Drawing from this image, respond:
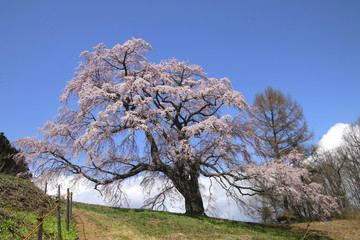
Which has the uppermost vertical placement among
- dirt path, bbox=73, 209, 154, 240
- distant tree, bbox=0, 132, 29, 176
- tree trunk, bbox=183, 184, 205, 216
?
distant tree, bbox=0, 132, 29, 176

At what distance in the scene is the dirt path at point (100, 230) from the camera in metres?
9.61

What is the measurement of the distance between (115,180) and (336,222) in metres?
16.3

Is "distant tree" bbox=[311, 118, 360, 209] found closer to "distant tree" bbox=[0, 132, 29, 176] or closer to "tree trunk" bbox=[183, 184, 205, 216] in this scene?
"tree trunk" bbox=[183, 184, 205, 216]

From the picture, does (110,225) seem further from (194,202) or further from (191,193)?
(194,202)

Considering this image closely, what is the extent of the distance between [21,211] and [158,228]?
5549 millimetres

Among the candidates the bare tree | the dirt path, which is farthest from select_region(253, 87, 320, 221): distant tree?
the dirt path

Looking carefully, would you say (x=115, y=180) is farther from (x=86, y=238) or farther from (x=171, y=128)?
(x=86, y=238)

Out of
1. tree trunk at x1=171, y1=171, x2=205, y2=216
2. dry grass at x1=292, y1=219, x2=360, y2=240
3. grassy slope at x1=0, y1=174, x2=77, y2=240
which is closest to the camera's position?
grassy slope at x1=0, y1=174, x2=77, y2=240

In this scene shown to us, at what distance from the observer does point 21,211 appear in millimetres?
9742

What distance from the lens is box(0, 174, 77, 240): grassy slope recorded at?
758cm

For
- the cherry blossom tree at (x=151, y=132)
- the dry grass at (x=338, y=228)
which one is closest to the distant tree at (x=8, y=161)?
the cherry blossom tree at (x=151, y=132)

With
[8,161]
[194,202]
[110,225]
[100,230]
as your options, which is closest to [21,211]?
[100,230]

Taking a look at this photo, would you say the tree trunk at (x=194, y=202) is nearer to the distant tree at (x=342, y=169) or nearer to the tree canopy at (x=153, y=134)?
the tree canopy at (x=153, y=134)

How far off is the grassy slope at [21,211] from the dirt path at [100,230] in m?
0.45
